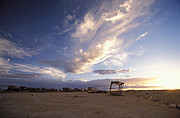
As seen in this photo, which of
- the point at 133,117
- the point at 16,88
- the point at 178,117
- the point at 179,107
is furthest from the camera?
the point at 16,88

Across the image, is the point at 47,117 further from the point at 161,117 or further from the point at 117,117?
the point at 161,117

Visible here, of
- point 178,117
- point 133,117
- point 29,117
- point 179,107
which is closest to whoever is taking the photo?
point 29,117

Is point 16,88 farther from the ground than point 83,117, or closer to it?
closer to it

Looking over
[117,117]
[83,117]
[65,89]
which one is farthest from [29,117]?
[65,89]

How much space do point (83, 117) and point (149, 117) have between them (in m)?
3.51

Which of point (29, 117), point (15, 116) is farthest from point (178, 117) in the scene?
point (15, 116)

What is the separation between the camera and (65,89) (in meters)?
46.1

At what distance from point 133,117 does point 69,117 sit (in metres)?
3.32

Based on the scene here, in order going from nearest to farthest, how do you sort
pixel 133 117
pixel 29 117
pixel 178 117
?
pixel 29 117 < pixel 133 117 < pixel 178 117

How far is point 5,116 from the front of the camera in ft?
13.8

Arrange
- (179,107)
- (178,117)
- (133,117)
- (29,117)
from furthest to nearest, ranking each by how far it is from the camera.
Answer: (179,107) → (178,117) → (133,117) → (29,117)

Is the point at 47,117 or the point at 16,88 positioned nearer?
the point at 47,117

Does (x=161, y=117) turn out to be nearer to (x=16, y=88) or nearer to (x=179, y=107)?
(x=179, y=107)

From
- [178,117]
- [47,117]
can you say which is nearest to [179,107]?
[178,117]
